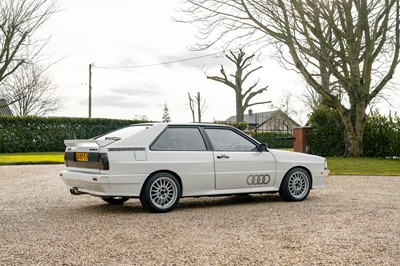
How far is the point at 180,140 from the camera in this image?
8297 millimetres

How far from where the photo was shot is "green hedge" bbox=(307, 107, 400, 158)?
2300cm

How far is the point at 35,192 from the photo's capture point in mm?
10805

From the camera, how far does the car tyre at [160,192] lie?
7.61 m

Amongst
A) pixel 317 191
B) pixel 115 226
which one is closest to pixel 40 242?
pixel 115 226

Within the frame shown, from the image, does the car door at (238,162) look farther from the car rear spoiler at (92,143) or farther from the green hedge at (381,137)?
the green hedge at (381,137)

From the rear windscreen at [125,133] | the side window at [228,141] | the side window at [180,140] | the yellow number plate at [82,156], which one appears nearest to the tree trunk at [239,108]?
the side window at [228,141]

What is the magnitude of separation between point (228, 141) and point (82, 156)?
2.56 m

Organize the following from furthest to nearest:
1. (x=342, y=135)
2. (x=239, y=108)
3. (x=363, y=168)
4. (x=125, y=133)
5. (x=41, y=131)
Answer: (x=239, y=108), (x=41, y=131), (x=342, y=135), (x=363, y=168), (x=125, y=133)

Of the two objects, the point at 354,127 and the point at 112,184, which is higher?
the point at 354,127

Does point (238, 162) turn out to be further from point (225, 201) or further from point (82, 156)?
point (82, 156)

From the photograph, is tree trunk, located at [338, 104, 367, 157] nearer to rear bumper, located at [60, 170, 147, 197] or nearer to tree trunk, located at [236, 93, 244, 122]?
rear bumper, located at [60, 170, 147, 197]

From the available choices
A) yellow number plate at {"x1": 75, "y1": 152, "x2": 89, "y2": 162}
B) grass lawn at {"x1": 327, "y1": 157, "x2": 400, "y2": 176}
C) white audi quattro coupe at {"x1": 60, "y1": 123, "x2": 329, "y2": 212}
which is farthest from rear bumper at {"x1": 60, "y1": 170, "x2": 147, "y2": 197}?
grass lawn at {"x1": 327, "y1": 157, "x2": 400, "y2": 176}

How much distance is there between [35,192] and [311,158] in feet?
19.4

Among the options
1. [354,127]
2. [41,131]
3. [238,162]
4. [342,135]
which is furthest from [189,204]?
[41,131]
